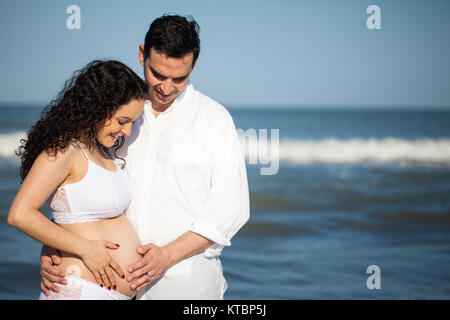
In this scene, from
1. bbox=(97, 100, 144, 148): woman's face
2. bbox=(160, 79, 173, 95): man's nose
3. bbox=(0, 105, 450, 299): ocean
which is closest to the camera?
bbox=(97, 100, 144, 148): woman's face

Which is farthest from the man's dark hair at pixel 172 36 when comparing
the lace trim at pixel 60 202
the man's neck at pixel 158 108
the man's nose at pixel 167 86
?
the lace trim at pixel 60 202

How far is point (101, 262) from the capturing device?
204 centimetres

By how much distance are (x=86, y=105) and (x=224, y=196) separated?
2.49 ft

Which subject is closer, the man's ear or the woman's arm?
the woman's arm

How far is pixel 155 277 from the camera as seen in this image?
86.4 inches

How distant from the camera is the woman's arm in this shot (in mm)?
1866

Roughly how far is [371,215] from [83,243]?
5.92 metres

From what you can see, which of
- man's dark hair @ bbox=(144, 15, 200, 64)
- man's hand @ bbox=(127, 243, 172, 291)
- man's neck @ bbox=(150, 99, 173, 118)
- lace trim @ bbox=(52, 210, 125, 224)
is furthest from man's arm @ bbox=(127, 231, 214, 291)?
man's dark hair @ bbox=(144, 15, 200, 64)

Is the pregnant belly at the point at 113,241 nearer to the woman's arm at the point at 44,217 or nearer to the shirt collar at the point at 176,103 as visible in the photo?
the woman's arm at the point at 44,217

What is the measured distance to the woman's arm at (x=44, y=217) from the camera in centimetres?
187

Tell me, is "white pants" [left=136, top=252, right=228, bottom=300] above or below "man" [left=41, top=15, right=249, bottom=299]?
below

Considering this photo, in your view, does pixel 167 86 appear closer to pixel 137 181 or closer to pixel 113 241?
pixel 137 181

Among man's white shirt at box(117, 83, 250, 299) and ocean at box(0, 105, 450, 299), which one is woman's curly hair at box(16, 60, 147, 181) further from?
ocean at box(0, 105, 450, 299)
